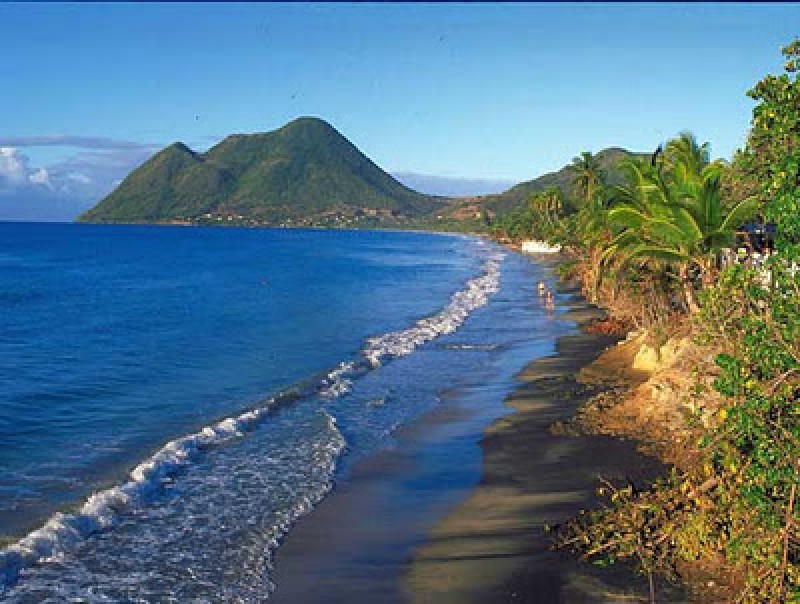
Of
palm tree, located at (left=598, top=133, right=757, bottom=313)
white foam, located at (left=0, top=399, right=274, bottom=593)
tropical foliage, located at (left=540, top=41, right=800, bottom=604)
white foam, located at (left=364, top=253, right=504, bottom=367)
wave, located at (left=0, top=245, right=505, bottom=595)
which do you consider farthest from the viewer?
white foam, located at (left=364, top=253, right=504, bottom=367)

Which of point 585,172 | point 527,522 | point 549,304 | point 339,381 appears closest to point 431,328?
point 549,304

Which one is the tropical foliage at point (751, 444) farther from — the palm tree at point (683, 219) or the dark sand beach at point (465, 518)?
the palm tree at point (683, 219)

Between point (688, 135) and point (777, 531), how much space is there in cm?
1386

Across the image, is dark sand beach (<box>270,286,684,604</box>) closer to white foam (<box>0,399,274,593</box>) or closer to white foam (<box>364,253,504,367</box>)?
white foam (<box>0,399,274,593</box>)

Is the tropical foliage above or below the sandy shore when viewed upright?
above

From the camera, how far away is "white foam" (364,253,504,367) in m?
29.7

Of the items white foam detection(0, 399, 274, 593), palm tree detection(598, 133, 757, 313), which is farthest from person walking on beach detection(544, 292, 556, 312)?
white foam detection(0, 399, 274, 593)

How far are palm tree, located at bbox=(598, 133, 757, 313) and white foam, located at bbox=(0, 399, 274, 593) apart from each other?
10.4 meters

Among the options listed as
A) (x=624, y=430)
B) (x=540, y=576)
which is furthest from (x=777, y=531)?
(x=624, y=430)

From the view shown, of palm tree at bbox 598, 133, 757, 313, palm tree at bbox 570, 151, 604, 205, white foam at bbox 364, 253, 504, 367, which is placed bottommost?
white foam at bbox 364, 253, 504, 367

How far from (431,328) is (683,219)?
65.8ft

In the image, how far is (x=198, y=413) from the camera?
20031 millimetres

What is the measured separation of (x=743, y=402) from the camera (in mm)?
8297

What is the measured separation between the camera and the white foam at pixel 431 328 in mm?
29672
